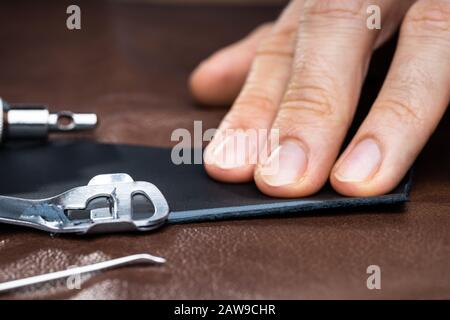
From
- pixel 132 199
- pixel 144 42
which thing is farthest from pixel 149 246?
pixel 144 42

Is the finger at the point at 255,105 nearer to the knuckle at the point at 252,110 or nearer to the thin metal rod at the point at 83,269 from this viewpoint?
the knuckle at the point at 252,110

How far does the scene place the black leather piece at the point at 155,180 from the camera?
1.88 ft

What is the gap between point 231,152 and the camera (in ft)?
2.17

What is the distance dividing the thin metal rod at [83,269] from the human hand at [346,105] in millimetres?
133

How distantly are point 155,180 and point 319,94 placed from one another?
0.17 m

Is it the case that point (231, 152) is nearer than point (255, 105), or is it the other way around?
point (231, 152)

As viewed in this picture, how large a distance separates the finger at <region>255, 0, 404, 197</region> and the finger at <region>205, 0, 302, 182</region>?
0.09 feet

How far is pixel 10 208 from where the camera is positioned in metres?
0.56

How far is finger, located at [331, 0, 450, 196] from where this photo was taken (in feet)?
1.97

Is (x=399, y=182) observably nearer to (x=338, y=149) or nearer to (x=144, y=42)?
(x=338, y=149)

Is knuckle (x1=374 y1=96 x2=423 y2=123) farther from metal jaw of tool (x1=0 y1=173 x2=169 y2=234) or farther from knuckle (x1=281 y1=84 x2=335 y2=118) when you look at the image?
metal jaw of tool (x1=0 y1=173 x2=169 y2=234)

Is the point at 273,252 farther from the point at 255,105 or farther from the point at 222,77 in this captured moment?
the point at 222,77

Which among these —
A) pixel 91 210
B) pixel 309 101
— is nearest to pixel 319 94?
pixel 309 101
